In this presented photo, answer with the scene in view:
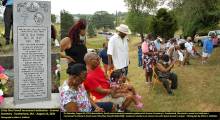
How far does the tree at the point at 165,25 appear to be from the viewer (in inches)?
1548

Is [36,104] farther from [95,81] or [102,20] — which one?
[102,20]

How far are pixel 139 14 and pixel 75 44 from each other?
5760 cm

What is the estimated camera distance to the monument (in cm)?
741

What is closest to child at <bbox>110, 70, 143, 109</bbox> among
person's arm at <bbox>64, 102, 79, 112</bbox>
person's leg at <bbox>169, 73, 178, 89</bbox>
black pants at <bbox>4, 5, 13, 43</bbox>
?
person's arm at <bbox>64, 102, 79, 112</bbox>

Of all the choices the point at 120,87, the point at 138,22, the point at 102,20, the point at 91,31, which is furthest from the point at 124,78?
the point at 138,22

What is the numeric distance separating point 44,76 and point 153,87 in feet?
15.4

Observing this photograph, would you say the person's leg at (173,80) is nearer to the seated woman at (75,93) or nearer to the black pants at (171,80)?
the black pants at (171,80)

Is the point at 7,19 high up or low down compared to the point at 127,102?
up

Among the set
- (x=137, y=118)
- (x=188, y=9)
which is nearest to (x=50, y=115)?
(x=137, y=118)

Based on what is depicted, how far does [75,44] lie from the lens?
7824 millimetres

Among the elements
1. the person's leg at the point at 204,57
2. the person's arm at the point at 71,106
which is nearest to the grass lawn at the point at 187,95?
the person's arm at the point at 71,106

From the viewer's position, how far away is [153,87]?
11.8m

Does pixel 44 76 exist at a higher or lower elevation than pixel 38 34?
lower

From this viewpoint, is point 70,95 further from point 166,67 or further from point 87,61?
point 166,67
